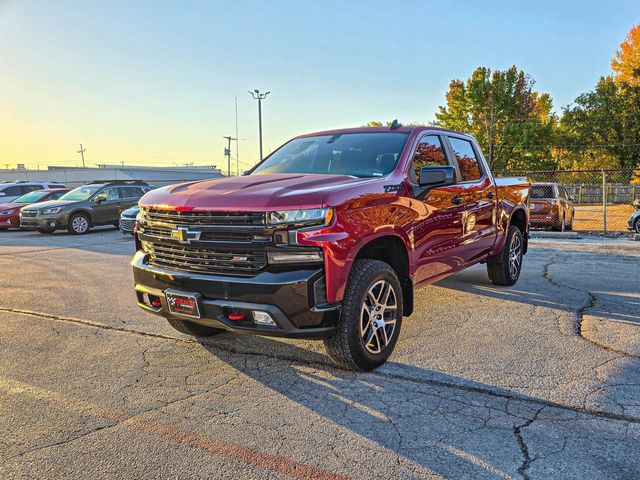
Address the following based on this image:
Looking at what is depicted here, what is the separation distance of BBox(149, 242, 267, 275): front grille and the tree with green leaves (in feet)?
141

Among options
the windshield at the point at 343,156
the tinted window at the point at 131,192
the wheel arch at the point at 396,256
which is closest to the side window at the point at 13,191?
the tinted window at the point at 131,192

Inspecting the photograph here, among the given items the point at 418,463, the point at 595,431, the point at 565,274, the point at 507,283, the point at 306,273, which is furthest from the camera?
the point at 565,274

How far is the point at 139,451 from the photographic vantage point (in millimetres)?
2805

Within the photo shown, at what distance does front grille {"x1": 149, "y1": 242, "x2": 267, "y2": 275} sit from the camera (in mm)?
3502

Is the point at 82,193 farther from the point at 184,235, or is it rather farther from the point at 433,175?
the point at 433,175

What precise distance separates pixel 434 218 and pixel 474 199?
111 cm

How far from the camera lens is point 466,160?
19.2 ft

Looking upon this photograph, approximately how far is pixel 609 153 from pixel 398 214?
149 feet

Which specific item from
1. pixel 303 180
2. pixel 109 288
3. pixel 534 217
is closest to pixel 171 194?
pixel 303 180

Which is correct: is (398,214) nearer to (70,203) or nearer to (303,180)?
(303,180)

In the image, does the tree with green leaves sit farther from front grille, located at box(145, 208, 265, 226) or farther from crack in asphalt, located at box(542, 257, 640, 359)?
front grille, located at box(145, 208, 265, 226)

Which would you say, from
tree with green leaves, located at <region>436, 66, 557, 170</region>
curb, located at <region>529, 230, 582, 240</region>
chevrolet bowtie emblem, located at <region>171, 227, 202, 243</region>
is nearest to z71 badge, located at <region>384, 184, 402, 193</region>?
chevrolet bowtie emblem, located at <region>171, 227, 202, 243</region>

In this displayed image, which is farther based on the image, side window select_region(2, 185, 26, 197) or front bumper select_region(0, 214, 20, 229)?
side window select_region(2, 185, 26, 197)

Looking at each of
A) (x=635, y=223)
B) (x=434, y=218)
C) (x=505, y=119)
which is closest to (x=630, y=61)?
(x=505, y=119)
